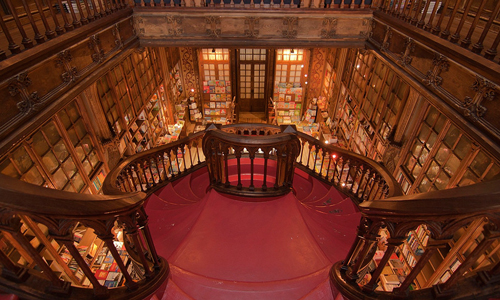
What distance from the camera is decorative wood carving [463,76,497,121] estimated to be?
2.84 metres

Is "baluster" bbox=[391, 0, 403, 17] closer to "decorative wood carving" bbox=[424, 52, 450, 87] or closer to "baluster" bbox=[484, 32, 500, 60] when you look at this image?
"decorative wood carving" bbox=[424, 52, 450, 87]

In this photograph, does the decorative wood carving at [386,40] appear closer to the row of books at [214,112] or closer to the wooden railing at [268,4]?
the wooden railing at [268,4]

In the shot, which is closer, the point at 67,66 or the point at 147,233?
the point at 147,233

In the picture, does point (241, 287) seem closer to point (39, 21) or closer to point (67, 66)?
point (67, 66)

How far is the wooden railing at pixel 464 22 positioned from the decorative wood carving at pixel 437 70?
234mm

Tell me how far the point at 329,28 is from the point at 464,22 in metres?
2.56

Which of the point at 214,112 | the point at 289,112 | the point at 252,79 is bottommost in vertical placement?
the point at 214,112

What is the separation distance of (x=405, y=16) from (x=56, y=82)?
5604 millimetres

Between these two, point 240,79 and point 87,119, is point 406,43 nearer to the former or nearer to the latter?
point 87,119

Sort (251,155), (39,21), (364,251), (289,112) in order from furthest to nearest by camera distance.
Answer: (289,112) → (39,21) → (251,155) → (364,251)

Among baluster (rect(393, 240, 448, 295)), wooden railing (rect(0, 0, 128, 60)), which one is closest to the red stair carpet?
baluster (rect(393, 240, 448, 295))

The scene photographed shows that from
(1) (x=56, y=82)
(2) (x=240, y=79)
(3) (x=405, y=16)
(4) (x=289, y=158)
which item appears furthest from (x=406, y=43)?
(2) (x=240, y=79)

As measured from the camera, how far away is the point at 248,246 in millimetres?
2264

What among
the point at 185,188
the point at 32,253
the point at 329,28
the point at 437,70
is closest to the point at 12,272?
the point at 32,253
